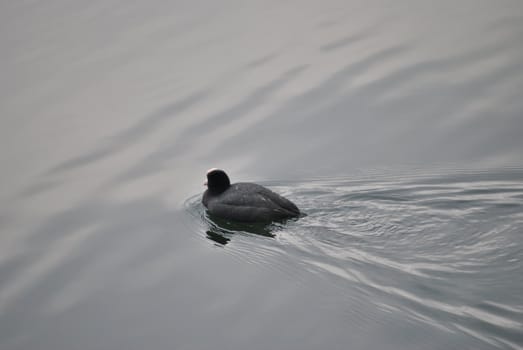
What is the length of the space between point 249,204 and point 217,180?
37.1 inches

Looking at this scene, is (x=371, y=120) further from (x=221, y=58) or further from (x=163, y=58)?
(x=163, y=58)

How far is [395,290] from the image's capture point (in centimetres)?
954

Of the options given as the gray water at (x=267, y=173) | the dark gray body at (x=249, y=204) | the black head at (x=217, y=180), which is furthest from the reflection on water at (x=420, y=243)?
the black head at (x=217, y=180)

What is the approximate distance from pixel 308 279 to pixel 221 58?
980 cm

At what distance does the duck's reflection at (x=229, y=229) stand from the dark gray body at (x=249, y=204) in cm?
9

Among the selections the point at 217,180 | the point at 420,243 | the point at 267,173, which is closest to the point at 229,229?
the point at 217,180

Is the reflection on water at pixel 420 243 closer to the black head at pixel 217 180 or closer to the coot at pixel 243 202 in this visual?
the coot at pixel 243 202

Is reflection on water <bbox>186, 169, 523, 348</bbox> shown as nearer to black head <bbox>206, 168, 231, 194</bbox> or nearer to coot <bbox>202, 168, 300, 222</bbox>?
coot <bbox>202, 168, 300, 222</bbox>

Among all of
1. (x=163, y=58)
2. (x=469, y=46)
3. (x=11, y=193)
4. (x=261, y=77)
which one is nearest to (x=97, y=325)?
(x=11, y=193)

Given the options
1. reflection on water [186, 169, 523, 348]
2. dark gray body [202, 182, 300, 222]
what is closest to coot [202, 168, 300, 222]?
dark gray body [202, 182, 300, 222]

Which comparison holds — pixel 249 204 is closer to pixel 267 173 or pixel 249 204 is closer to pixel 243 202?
pixel 243 202

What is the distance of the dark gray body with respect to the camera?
12.2 m

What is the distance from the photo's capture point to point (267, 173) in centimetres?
1381

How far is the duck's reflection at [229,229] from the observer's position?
12180mm
